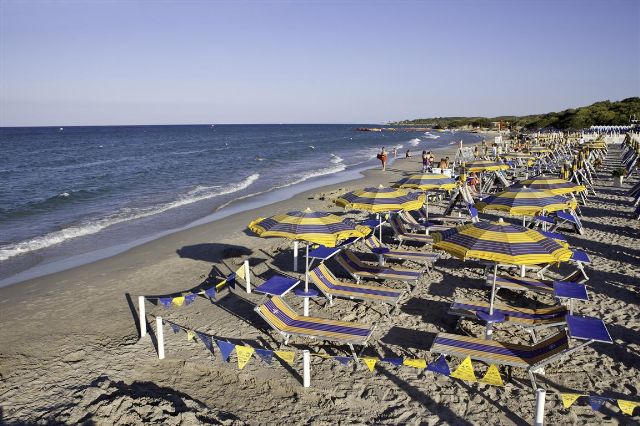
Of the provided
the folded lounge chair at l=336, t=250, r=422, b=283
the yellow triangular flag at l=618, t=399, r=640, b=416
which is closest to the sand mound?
Answer: the yellow triangular flag at l=618, t=399, r=640, b=416

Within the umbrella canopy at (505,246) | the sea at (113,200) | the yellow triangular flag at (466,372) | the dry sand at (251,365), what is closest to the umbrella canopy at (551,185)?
the dry sand at (251,365)

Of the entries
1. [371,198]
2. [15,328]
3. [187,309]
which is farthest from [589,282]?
[15,328]

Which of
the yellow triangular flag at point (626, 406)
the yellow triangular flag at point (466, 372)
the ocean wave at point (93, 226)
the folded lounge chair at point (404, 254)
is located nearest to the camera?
the yellow triangular flag at point (626, 406)

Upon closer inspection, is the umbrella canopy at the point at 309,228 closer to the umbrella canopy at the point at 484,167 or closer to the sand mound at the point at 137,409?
the sand mound at the point at 137,409

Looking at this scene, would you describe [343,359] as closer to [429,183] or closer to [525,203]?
[525,203]

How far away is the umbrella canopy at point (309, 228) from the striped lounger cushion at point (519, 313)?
2037 millimetres

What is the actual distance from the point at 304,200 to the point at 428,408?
47.2 ft

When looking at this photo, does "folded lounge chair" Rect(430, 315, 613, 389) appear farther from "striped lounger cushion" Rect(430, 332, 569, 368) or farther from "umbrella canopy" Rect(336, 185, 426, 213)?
"umbrella canopy" Rect(336, 185, 426, 213)

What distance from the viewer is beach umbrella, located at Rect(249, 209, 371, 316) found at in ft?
23.2

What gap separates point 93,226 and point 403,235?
11282 millimetres

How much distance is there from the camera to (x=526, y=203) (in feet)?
28.9

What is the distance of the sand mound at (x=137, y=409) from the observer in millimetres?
4809

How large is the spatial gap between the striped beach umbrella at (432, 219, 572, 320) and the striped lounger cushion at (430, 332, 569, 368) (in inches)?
29.1

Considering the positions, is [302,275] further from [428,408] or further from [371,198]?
[428,408]
